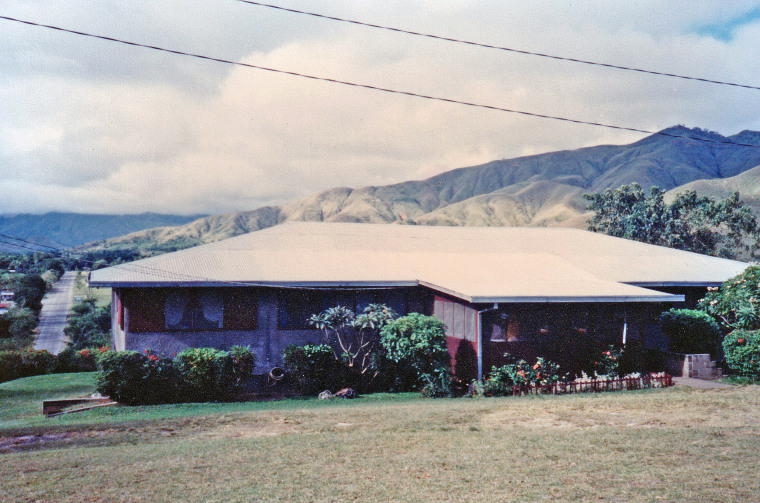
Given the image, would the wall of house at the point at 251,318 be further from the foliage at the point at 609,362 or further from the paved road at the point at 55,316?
the paved road at the point at 55,316

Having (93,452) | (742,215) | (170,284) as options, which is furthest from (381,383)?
(742,215)

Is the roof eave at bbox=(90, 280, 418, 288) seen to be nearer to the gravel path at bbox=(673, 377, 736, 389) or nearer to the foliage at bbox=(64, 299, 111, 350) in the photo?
the gravel path at bbox=(673, 377, 736, 389)

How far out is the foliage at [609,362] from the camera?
59.5 feet

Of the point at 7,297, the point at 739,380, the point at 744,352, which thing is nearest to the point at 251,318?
the point at 739,380

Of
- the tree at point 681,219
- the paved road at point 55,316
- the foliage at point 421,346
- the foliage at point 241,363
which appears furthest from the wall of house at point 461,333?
the paved road at point 55,316

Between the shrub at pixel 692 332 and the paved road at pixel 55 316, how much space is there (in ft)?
212

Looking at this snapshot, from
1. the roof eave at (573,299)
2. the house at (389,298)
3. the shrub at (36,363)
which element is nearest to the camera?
the roof eave at (573,299)

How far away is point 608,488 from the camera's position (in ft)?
26.7

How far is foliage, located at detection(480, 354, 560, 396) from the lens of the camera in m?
17.1

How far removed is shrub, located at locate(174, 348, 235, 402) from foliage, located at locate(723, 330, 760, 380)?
14.9 metres

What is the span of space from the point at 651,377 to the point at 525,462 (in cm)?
952

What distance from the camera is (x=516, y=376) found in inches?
677

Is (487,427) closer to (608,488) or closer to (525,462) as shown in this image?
(525,462)

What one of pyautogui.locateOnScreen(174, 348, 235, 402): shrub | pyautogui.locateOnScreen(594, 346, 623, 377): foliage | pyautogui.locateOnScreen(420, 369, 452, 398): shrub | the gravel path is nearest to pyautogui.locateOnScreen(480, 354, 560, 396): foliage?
pyautogui.locateOnScreen(420, 369, 452, 398): shrub
